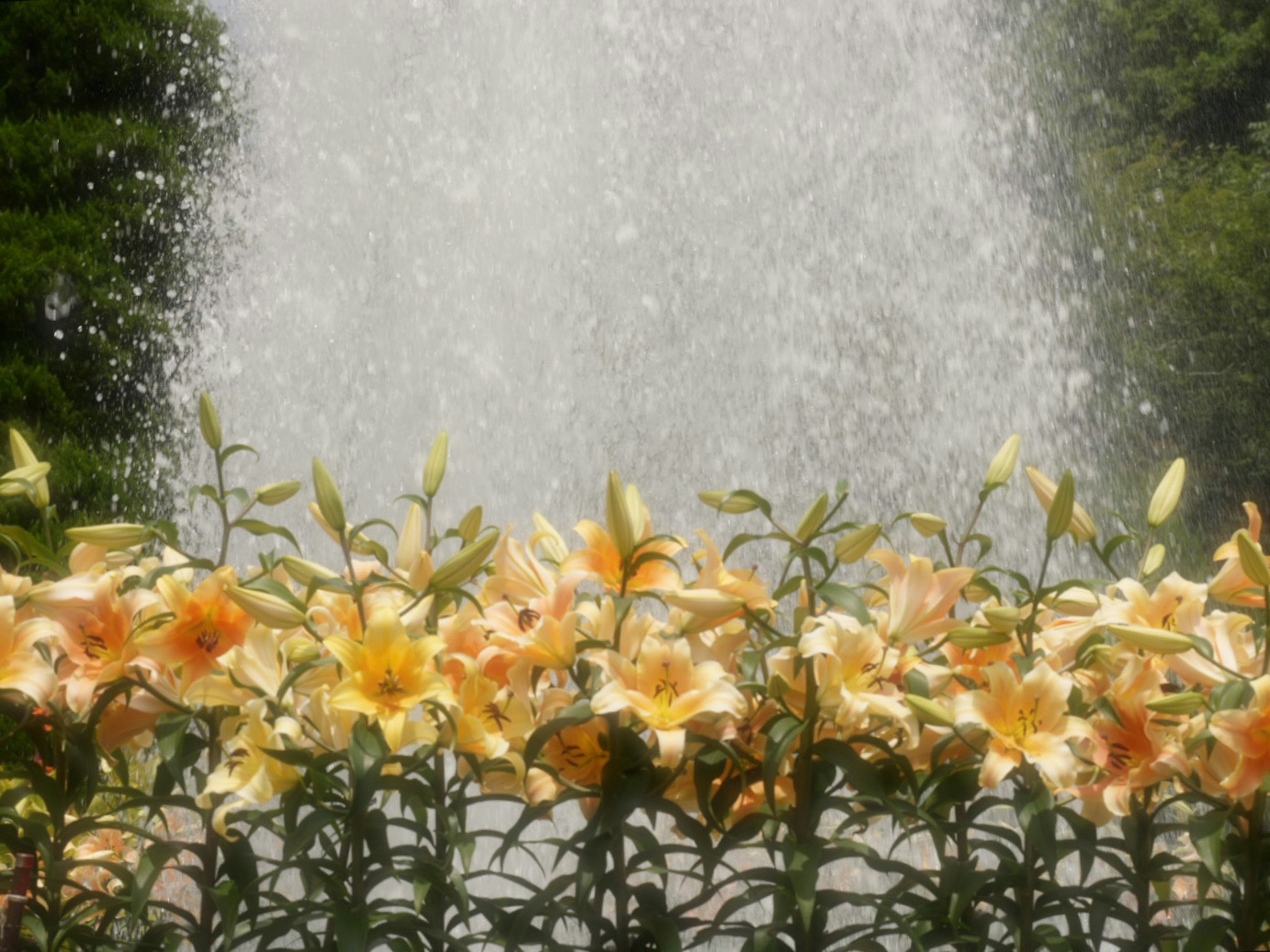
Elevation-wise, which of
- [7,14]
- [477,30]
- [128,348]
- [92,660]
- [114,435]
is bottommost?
[92,660]

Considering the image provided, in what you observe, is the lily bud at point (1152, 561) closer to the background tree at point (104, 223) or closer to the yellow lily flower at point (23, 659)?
the yellow lily flower at point (23, 659)

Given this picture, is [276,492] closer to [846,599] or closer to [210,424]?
[210,424]

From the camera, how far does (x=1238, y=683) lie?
28.9 inches

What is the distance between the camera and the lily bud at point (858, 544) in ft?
2.62

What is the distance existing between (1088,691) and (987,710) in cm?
10

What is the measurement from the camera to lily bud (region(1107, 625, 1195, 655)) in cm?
75

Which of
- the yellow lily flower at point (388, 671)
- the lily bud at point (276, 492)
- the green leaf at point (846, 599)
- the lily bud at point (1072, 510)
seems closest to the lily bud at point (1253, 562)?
the lily bud at point (1072, 510)

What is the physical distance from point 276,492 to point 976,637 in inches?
17.8

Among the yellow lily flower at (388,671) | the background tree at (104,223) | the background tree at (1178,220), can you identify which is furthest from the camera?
the background tree at (1178,220)

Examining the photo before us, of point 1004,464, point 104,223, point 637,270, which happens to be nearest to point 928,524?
point 1004,464

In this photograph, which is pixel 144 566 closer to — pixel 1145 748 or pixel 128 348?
pixel 1145 748

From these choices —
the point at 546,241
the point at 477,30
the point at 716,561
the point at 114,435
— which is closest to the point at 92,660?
the point at 716,561

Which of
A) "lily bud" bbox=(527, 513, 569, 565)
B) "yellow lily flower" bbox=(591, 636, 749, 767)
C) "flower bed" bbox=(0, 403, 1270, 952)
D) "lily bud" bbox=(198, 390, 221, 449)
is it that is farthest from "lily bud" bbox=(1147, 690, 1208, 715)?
"lily bud" bbox=(198, 390, 221, 449)

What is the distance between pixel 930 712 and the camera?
0.74 meters
